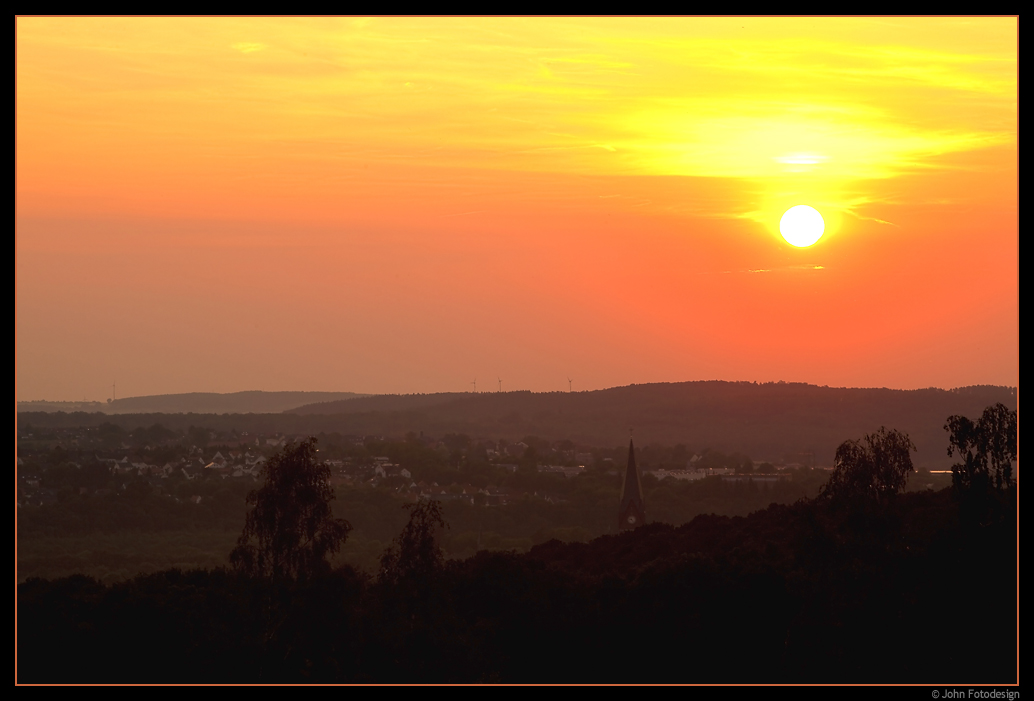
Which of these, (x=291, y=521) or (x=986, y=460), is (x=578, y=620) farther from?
(x=986, y=460)

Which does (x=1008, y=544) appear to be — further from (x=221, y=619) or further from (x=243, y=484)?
(x=243, y=484)

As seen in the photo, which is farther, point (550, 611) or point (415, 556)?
point (415, 556)

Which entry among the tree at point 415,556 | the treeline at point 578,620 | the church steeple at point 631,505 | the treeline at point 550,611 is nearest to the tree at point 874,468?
the treeline at point 550,611

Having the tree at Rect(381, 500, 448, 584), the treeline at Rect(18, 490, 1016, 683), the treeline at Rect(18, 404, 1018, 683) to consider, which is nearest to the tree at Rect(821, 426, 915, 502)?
the treeline at Rect(18, 404, 1018, 683)

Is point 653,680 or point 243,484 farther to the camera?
point 243,484

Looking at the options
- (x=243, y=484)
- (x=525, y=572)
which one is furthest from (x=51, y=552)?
(x=525, y=572)

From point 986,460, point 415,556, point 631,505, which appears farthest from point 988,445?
point 631,505

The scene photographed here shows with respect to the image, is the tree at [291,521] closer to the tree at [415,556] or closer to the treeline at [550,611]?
the treeline at [550,611]
